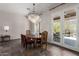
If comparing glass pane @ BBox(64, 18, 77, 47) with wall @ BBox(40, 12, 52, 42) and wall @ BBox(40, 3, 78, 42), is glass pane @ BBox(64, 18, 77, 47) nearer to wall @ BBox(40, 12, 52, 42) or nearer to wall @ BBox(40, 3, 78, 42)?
wall @ BBox(40, 3, 78, 42)

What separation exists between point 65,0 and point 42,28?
136cm

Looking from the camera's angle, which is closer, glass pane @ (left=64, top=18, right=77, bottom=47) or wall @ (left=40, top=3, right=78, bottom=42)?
glass pane @ (left=64, top=18, right=77, bottom=47)

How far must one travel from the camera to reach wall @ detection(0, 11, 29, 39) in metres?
3.31

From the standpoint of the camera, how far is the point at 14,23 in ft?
11.7

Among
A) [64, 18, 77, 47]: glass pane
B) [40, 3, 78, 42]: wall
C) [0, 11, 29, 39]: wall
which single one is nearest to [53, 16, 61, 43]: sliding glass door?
[40, 3, 78, 42]: wall

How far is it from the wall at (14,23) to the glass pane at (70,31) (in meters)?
1.35

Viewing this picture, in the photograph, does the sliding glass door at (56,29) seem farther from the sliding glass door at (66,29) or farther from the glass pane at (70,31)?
the glass pane at (70,31)

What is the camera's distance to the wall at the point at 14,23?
10.9 ft

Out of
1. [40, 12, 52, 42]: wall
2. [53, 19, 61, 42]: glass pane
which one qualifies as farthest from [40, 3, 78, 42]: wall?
[53, 19, 61, 42]: glass pane

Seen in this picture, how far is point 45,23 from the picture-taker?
3393mm

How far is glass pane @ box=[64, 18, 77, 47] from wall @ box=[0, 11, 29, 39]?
53.0 inches

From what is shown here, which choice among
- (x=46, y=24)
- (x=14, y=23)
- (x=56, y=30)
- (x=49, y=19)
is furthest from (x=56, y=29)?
(x=14, y=23)

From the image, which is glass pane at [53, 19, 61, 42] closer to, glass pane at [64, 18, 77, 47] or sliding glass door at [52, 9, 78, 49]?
sliding glass door at [52, 9, 78, 49]

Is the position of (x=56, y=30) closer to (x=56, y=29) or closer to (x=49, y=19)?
(x=56, y=29)
